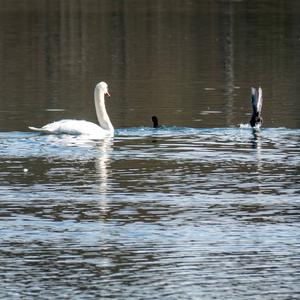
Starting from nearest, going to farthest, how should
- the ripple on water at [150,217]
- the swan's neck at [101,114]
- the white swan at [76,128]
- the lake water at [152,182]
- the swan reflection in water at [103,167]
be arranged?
the ripple on water at [150,217] < the lake water at [152,182] < the swan reflection in water at [103,167] < the white swan at [76,128] < the swan's neck at [101,114]

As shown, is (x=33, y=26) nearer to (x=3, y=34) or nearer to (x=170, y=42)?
(x=3, y=34)

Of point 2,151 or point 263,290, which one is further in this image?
point 2,151

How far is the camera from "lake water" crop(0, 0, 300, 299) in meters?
13.2

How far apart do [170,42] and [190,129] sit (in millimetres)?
26705

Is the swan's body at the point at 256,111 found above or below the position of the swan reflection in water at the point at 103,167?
above

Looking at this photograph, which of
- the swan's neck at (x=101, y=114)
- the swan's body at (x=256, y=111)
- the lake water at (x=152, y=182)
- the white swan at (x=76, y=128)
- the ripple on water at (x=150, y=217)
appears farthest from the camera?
the swan's body at (x=256, y=111)

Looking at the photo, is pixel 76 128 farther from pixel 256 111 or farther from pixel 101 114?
pixel 256 111

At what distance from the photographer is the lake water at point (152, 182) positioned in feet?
43.4

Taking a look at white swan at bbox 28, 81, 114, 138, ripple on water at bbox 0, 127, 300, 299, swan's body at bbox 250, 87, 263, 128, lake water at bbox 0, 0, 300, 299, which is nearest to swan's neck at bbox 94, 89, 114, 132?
white swan at bbox 28, 81, 114, 138

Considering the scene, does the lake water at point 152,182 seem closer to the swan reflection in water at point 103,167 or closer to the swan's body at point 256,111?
the swan reflection in water at point 103,167

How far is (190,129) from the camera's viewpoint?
25.2 m

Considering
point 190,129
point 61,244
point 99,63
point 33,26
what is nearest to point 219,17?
point 33,26

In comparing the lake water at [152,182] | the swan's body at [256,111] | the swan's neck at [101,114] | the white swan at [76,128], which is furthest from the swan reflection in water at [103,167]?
the swan's body at [256,111]

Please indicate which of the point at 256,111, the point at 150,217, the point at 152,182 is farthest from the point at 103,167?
the point at 256,111
